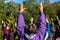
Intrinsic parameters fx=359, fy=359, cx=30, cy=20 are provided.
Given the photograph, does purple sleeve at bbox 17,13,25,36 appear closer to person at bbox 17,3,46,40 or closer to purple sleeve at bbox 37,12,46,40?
person at bbox 17,3,46,40

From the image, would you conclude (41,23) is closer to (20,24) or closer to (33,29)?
(33,29)

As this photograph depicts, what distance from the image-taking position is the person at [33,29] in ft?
27.8

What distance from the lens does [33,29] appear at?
27.9 ft

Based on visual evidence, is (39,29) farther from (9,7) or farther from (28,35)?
(9,7)

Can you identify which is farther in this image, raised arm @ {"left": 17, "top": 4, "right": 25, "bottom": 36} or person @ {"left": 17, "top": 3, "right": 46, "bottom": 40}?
raised arm @ {"left": 17, "top": 4, "right": 25, "bottom": 36}

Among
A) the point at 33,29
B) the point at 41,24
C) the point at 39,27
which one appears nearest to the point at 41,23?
the point at 41,24

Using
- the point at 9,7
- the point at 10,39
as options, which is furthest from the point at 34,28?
the point at 9,7

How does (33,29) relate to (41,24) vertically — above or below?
below

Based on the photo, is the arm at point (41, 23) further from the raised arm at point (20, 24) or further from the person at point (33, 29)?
the raised arm at point (20, 24)

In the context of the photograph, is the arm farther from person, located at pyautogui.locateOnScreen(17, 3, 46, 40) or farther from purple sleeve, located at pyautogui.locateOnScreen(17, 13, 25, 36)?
purple sleeve, located at pyautogui.locateOnScreen(17, 13, 25, 36)

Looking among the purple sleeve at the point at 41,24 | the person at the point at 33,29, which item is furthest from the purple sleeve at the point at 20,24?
the purple sleeve at the point at 41,24

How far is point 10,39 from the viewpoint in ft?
43.7

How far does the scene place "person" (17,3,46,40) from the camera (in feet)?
27.8

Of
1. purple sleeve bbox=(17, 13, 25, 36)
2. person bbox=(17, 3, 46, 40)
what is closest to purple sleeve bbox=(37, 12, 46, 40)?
person bbox=(17, 3, 46, 40)
